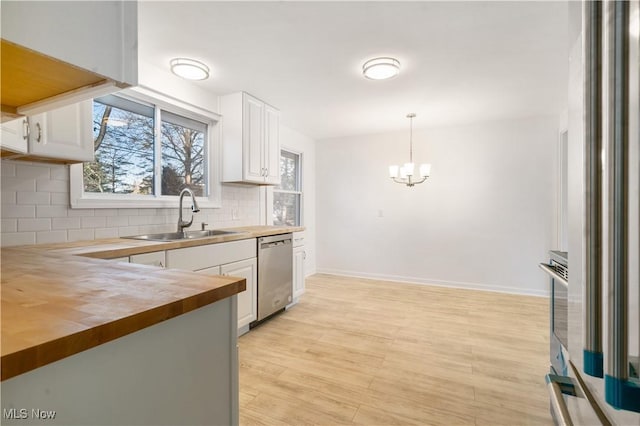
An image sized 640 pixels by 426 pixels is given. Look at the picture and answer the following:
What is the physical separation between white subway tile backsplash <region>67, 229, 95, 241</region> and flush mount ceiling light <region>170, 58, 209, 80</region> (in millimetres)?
1478

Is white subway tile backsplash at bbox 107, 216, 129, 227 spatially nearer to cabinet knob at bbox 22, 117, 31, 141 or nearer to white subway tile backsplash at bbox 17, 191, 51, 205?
white subway tile backsplash at bbox 17, 191, 51, 205

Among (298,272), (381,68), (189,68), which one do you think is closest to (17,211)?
(189,68)

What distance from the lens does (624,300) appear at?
43 centimetres

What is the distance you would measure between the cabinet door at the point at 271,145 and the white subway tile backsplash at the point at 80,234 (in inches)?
70.2

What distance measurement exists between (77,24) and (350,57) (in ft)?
6.92

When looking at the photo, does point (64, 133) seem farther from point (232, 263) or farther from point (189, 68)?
point (232, 263)

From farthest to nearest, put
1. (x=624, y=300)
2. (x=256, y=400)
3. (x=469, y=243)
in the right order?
(x=469, y=243) → (x=256, y=400) → (x=624, y=300)

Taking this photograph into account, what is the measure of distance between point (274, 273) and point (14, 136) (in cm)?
217

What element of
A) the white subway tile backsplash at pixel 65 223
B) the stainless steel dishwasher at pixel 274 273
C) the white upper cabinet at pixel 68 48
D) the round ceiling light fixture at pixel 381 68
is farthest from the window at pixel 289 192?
the white upper cabinet at pixel 68 48

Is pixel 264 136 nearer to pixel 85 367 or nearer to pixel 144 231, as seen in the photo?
pixel 144 231

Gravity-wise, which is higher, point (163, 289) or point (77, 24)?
point (77, 24)

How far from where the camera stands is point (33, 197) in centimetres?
184

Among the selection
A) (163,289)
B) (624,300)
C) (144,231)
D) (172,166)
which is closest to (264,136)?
(172,166)

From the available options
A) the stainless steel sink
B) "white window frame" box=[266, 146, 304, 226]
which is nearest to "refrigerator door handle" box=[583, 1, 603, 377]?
the stainless steel sink
